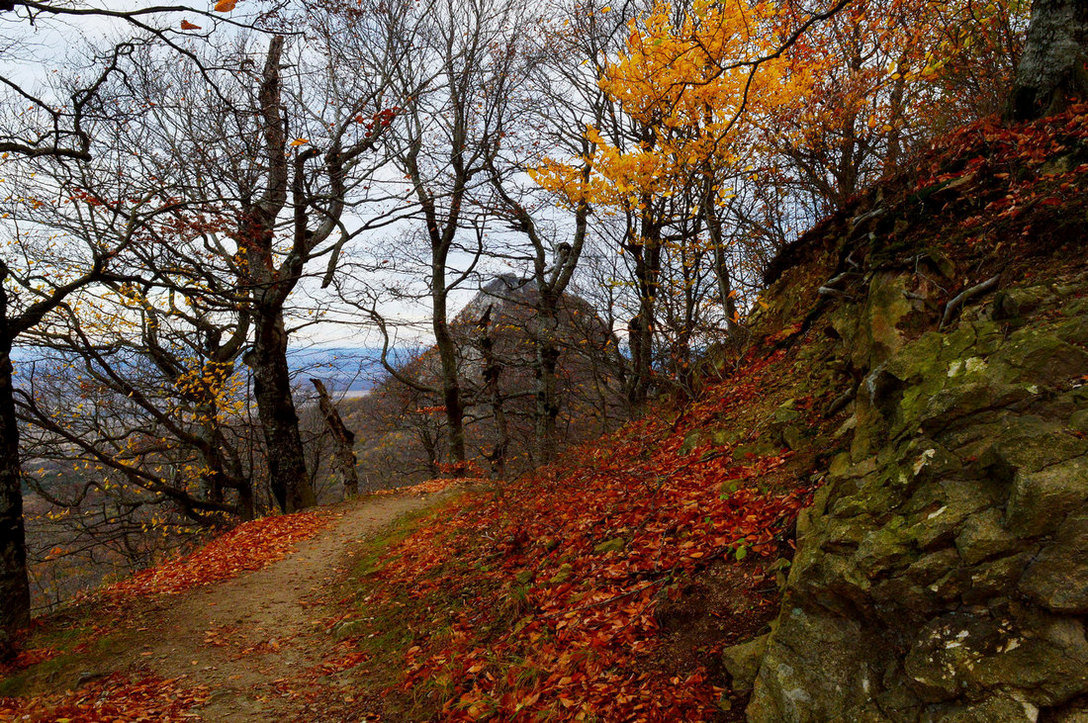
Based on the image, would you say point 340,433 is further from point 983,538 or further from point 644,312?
point 983,538

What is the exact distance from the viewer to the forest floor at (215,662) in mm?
4129

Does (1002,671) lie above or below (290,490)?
below

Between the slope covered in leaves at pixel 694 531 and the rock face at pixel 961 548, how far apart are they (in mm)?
492

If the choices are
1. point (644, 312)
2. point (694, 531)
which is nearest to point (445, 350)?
point (644, 312)

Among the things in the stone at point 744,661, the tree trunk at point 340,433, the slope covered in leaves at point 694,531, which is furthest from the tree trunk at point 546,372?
the stone at point 744,661

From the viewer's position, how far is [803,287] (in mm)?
7652

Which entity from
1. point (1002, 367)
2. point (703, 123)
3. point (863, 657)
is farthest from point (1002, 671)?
point (703, 123)

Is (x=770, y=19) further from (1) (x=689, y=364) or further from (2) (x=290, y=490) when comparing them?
(2) (x=290, y=490)

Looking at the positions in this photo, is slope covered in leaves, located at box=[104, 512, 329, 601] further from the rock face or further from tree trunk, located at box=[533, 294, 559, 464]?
the rock face

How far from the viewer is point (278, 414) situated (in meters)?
11.5

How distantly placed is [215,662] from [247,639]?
21.9 inches

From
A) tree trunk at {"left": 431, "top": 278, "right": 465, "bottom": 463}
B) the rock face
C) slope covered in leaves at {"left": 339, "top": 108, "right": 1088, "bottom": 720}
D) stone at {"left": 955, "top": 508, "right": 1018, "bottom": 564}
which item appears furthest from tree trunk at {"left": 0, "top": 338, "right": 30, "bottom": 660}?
tree trunk at {"left": 431, "top": 278, "right": 465, "bottom": 463}

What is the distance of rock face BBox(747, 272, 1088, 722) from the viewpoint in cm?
203

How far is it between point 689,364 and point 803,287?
82.5 inches
